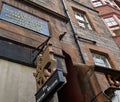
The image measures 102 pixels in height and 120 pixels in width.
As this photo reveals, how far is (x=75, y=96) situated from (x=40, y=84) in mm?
2846

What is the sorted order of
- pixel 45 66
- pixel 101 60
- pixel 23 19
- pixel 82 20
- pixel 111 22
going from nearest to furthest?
pixel 45 66 → pixel 23 19 → pixel 101 60 → pixel 82 20 → pixel 111 22

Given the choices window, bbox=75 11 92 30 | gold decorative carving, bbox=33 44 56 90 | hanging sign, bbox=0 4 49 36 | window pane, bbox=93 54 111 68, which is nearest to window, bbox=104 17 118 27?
window, bbox=75 11 92 30

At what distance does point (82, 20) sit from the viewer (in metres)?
12.9

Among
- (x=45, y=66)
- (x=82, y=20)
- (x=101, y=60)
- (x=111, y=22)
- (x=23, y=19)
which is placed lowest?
(x=111, y=22)

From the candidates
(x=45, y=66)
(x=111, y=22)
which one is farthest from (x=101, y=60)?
(x=111, y=22)

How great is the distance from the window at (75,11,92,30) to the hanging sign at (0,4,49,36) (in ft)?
15.7

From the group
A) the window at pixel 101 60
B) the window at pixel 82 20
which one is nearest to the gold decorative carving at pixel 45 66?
the window at pixel 101 60

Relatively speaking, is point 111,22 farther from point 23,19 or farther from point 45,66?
point 45,66

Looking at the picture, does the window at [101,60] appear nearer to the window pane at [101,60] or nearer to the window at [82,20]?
the window pane at [101,60]

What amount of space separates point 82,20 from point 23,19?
20.0 feet

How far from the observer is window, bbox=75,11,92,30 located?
12.5 m

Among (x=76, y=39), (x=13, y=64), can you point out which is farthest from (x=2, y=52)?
(x=76, y=39)

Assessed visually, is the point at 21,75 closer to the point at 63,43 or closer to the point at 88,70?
the point at 88,70

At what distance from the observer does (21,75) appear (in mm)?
5766
